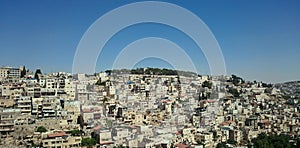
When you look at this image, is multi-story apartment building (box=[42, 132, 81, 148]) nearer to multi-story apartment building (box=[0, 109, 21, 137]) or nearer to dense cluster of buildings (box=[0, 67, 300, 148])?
dense cluster of buildings (box=[0, 67, 300, 148])

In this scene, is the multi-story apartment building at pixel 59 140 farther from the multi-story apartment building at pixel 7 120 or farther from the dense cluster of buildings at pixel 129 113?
the multi-story apartment building at pixel 7 120

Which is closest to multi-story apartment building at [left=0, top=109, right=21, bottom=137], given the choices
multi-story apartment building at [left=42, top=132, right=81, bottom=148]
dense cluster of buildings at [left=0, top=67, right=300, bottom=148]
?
dense cluster of buildings at [left=0, top=67, right=300, bottom=148]

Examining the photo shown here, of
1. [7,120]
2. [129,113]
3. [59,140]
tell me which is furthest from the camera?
[129,113]

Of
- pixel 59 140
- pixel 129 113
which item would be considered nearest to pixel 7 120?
pixel 59 140

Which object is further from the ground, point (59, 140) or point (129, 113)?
point (129, 113)

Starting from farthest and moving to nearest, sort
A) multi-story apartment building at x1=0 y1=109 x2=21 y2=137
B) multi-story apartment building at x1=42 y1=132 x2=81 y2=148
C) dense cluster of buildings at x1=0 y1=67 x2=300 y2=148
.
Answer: dense cluster of buildings at x1=0 y1=67 x2=300 y2=148 → multi-story apartment building at x1=0 y1=109 x2=21 y2=137 → multi-story apartment building at x1=42 y1=132 x2=81 y2=148

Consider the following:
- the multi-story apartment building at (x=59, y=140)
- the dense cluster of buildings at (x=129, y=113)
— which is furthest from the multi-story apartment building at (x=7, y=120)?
the multi-story apartment building at (x=59, y=140)

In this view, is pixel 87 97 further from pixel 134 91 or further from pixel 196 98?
pixel 196 98

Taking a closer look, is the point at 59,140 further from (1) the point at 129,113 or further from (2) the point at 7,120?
(1) the point at 129,113
